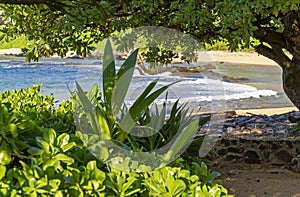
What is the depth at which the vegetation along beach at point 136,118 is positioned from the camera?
6.76 ft

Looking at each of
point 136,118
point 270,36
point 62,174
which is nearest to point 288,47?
point 270,36

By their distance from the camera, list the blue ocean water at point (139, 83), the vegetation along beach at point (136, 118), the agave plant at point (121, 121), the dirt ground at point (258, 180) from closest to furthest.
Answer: the vegetation along beach at point (136, 118) < the agave plant at point (121, 121) < the dirt ground at point (258, 180) < the blue ocean water at point (139, 83)

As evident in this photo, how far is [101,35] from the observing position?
6031 millimetres

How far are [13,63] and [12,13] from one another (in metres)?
32.1

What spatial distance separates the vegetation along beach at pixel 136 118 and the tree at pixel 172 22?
15 millimetres

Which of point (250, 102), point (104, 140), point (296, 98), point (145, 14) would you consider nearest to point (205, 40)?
point (145, 14)

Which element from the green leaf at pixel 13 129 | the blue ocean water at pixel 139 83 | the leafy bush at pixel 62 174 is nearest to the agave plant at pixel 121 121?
the leafy bush at pixel 62 174

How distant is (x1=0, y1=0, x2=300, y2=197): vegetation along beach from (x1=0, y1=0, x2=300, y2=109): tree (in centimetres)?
1

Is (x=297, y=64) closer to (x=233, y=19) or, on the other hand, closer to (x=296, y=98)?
(x=296, y=98)

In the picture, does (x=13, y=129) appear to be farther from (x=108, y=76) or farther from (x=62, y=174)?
(x=108, y=76)

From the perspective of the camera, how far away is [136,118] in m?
2.97

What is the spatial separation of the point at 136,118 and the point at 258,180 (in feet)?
11.5

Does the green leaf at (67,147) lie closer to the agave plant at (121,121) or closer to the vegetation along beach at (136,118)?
the vegetation along beach at (136,118)

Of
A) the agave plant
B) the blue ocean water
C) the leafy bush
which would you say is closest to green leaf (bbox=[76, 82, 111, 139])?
the agave plant
